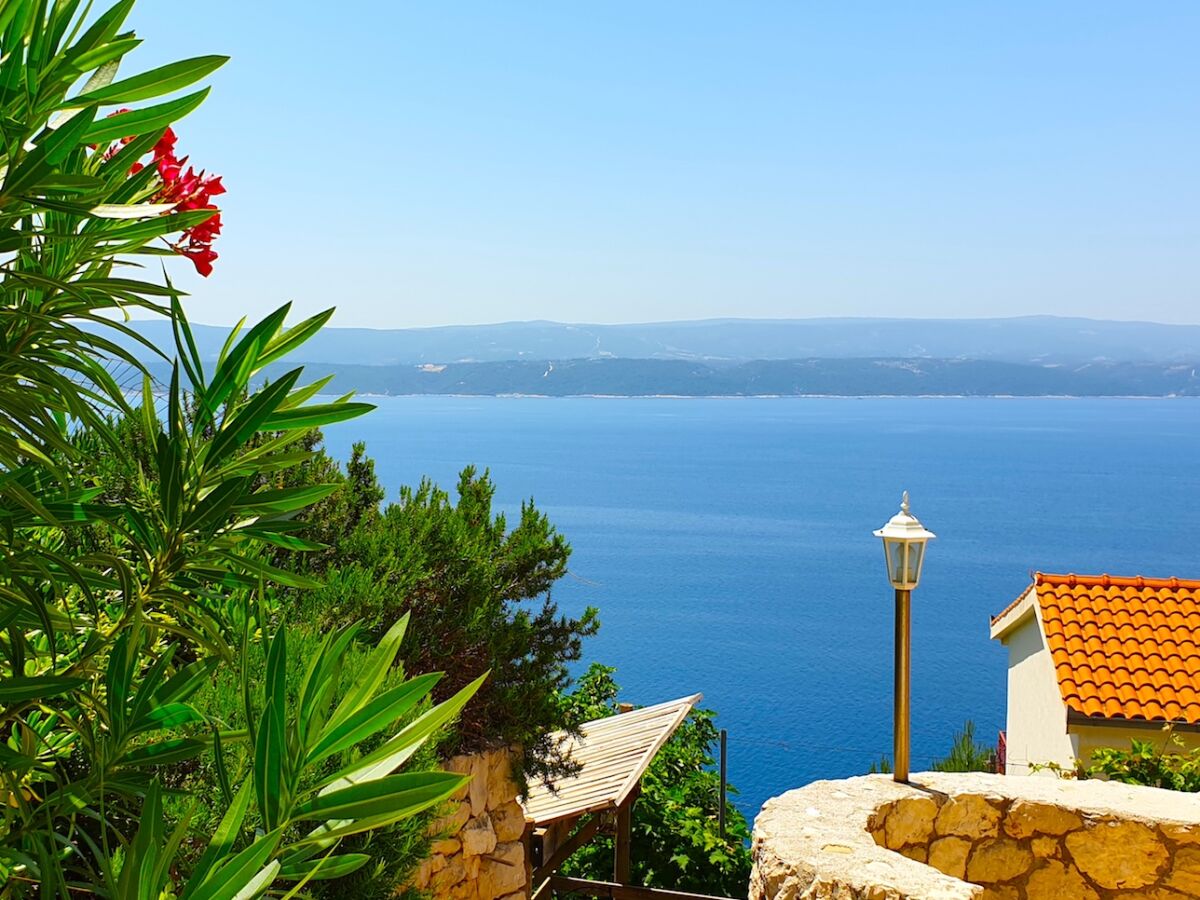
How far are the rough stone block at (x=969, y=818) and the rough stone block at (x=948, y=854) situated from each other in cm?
4

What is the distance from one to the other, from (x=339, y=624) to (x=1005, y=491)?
78.7 metres

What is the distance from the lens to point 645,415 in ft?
500

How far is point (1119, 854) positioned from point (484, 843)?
2836 mm

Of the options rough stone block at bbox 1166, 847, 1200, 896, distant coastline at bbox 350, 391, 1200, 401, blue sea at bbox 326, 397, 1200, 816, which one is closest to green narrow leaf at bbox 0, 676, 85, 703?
blue sea at bbox 326, 397, 1200, 816

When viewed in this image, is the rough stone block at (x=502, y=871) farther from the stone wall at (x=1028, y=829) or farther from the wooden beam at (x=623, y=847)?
the wooden beam at (x=623, y=847)

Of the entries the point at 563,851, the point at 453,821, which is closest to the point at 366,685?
the point at 453,821

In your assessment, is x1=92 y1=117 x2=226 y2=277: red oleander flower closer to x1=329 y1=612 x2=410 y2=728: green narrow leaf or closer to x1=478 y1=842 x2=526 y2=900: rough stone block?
x1=329 y1=612 x2=410 y2=728: green narrow leaf

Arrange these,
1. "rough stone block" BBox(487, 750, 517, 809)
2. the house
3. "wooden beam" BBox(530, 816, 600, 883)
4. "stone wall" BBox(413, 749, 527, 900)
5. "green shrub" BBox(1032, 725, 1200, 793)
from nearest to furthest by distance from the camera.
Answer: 1. "stone wall" BBox(413, 749, 527, 900)
2. "rough stone block" BBox(487, 750, 517, 809)
3. "green shrub" BBox(1032, 725, 1200, 793)
4. "wooden beam" BBox(530, 816, 600, 883)
5. the house

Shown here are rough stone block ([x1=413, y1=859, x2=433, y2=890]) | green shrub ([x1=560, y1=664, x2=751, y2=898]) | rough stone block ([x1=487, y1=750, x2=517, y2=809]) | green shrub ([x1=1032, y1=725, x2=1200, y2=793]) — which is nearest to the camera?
rough stone block ([x1=413, y1=859, x2=433, y2=890])

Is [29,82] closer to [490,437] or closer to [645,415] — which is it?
[490,437]

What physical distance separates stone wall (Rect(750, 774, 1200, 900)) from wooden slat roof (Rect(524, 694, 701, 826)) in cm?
194

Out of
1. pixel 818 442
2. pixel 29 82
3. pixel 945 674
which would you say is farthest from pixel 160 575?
pixel 818 442

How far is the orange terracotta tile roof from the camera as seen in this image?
27.4ft

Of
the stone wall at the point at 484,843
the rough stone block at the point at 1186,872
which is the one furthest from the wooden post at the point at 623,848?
the rough stone block at the point at 1186,872
